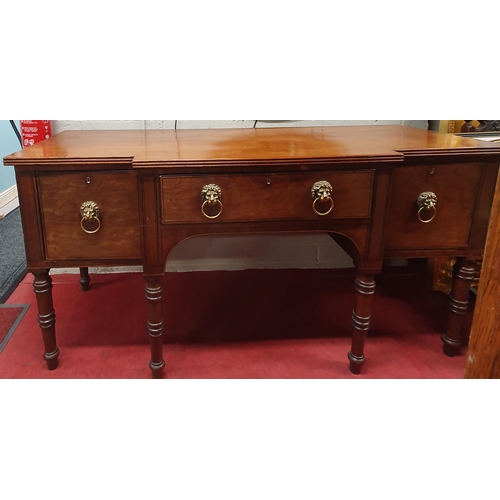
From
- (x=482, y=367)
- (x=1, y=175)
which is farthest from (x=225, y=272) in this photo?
(x=1, y=175)

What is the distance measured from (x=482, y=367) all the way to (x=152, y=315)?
862mm

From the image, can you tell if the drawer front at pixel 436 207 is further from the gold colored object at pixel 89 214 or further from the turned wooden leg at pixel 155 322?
the gold colored object at pixel 89 214

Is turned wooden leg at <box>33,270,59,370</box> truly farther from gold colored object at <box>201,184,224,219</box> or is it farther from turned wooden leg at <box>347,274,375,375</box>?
turned wooden leg at <box>347,274,375,375</box>

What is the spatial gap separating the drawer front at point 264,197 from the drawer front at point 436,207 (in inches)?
5.3

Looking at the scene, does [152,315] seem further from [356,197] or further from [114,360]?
[356,197]

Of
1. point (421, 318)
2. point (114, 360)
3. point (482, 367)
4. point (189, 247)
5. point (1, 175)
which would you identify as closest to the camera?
point (482, 367)

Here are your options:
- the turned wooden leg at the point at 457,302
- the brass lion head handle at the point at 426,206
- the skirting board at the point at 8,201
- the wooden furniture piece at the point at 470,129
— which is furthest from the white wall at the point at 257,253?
the skirting board at the point at 8,201

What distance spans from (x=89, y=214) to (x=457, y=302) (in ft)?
3.74

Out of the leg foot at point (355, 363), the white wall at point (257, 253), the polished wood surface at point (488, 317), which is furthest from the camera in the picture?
the white wall at point (257, 253)

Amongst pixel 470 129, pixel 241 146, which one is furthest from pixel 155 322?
pixel 470 129

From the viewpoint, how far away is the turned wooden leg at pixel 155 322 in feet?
4.39

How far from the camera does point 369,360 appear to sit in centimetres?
154

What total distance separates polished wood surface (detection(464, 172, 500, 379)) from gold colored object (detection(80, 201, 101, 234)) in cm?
92

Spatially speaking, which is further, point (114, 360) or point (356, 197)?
point (114, 360)
